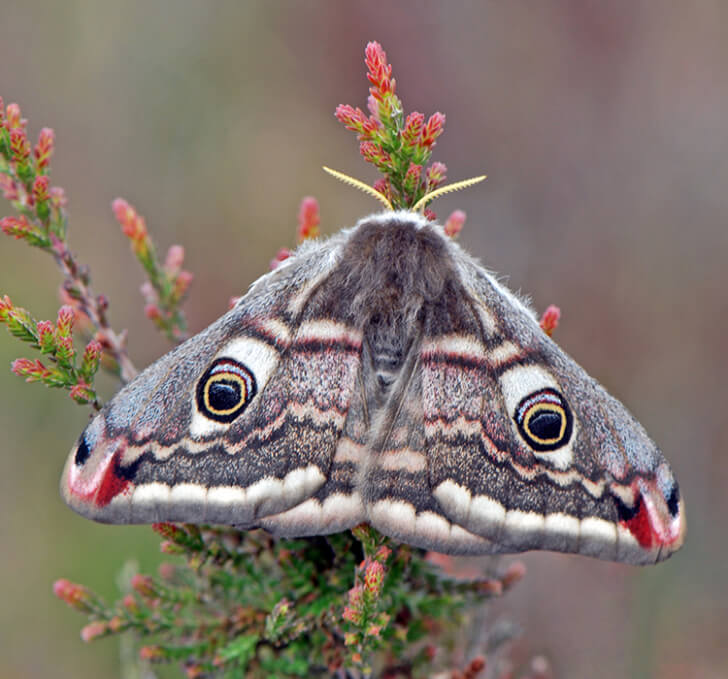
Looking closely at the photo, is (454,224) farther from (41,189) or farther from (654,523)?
(41,189)

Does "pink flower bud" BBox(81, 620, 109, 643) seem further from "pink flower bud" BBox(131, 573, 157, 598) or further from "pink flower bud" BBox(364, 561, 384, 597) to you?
"pink flower bud" BBox(364, 561, 384, 597)

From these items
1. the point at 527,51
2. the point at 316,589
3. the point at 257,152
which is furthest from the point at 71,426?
the point at 527,51

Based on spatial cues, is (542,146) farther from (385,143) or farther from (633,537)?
(633,537)

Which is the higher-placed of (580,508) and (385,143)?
(385,143)

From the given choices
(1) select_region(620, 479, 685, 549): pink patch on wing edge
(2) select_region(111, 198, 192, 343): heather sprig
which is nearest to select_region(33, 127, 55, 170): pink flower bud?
(2) select_region(111, 198, 192, 343): heather sprig

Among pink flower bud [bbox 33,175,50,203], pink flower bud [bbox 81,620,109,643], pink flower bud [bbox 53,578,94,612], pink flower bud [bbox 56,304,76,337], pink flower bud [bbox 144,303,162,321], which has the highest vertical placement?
pink flower bud [bbox 33,175,50,203]

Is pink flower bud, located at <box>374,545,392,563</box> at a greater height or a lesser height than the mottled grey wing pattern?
lesser
